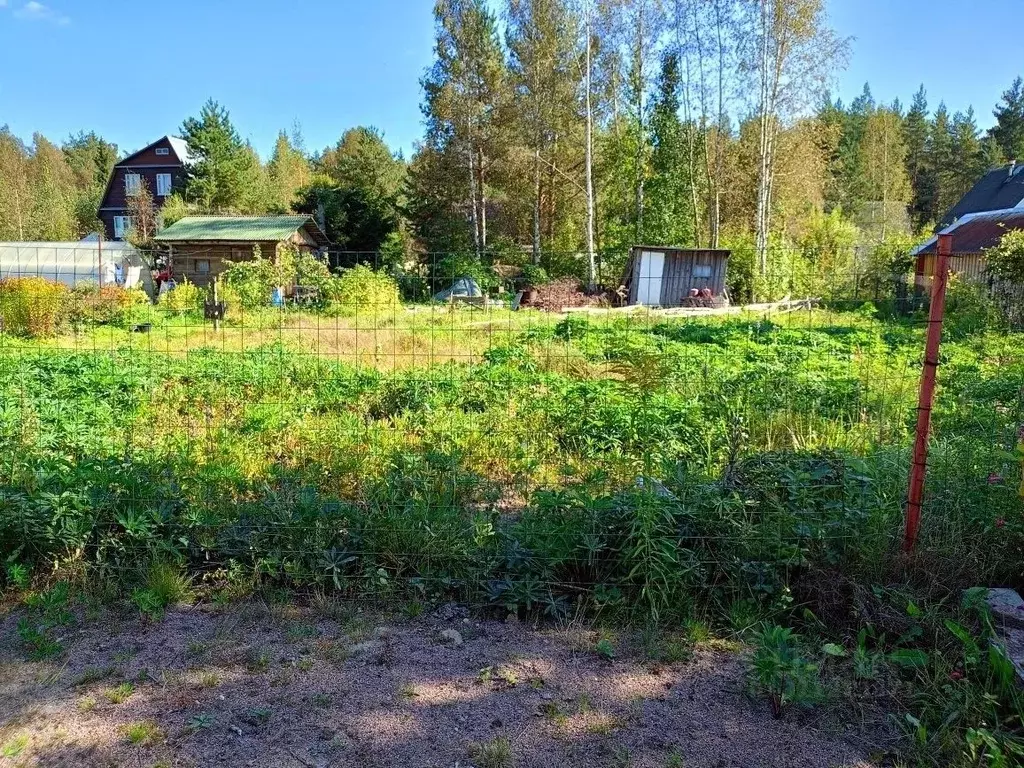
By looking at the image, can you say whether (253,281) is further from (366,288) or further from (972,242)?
(972,242)

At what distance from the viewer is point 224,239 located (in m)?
27.2

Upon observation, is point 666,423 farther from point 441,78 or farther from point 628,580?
point 441,78

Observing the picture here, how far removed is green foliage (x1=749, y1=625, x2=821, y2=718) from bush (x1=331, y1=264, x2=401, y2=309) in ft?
52.1

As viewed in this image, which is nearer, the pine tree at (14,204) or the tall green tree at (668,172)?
the tall green tree at (668,172)

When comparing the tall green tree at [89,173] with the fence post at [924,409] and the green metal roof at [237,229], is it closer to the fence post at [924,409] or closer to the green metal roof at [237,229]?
the green metal roof at [237,229]

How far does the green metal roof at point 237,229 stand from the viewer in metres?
27.6

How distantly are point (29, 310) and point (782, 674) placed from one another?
14988 mm

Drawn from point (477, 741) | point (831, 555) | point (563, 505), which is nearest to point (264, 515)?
point (563, 505)

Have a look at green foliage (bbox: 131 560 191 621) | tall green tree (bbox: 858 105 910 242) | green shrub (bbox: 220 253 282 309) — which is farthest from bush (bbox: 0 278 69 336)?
tall green tree (bbox: 858 105 910 242)

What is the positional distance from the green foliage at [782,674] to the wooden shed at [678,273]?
868 inches

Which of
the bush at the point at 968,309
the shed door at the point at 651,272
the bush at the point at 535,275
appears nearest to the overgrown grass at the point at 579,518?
the bush at the point at 968,309

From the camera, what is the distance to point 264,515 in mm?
3479

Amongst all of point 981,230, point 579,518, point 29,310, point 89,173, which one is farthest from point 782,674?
point 89,173

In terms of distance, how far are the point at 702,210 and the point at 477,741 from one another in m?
31.6
